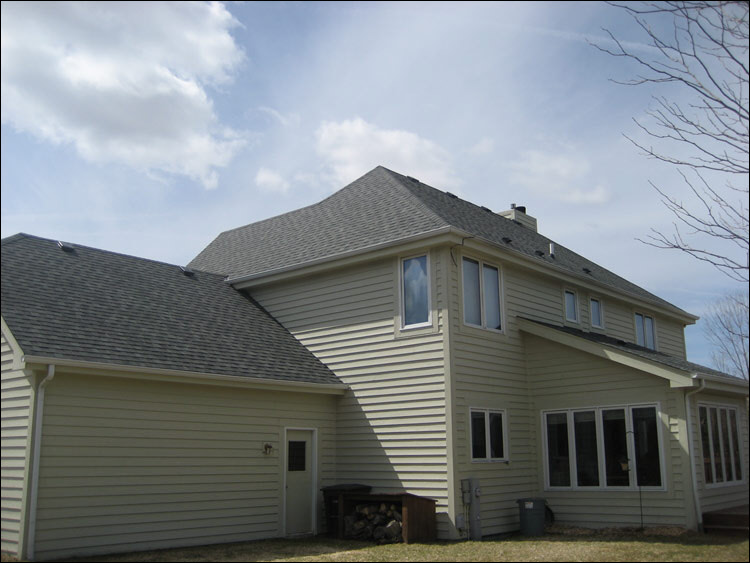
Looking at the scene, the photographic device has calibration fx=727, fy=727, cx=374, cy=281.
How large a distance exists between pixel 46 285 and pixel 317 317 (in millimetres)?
5589

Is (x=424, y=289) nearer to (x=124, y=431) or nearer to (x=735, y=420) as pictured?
(x=124, y=431)

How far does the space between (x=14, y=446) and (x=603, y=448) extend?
1043 centimetres

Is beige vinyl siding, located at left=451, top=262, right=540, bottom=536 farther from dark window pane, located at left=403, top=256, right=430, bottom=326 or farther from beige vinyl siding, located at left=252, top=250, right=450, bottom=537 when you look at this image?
dark window pane, located at left=403, top=256, right=430, bottom=326

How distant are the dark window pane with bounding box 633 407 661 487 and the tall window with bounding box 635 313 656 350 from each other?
7.44 metres

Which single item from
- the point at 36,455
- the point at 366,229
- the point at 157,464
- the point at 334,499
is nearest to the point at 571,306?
Answer: the point at 366,229

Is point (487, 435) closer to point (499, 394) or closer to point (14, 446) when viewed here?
point (499, 394)

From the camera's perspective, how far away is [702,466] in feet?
45.3

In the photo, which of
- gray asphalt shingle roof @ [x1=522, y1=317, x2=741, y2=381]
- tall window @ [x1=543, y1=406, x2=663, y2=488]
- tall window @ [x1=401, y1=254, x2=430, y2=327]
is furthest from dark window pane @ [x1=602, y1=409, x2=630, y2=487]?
tall window @ [x1=401, y1=254, x2=430, y2=327]

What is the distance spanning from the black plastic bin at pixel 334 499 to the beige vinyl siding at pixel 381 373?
655 mm

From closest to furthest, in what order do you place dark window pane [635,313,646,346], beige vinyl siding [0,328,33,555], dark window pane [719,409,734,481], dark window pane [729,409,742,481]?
beige vinyl siding [0,328,33,555], dark window pane [719,409,734,481], dark window pane [729,409,742,481], dark window pane [635,313,646,346]

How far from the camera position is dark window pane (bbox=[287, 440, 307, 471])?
1466 centimetres

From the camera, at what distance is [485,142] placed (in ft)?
46.2

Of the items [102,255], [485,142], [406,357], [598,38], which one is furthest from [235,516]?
[598,38]

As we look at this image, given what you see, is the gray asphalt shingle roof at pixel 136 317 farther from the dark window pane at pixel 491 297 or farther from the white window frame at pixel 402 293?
the dark window pane at pixel 491 297
